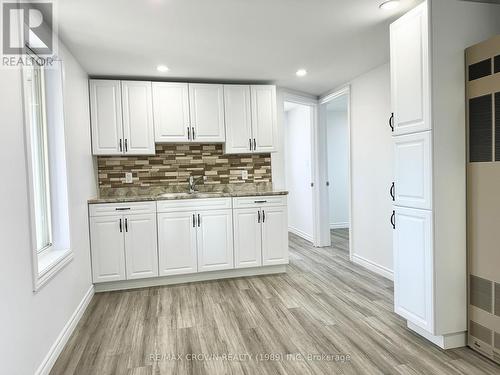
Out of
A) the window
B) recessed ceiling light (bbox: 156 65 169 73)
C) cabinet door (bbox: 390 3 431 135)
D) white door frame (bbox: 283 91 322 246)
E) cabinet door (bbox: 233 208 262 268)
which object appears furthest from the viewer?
white door frame (bbox: 283 91 322 246)

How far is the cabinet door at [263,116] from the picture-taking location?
4410mm

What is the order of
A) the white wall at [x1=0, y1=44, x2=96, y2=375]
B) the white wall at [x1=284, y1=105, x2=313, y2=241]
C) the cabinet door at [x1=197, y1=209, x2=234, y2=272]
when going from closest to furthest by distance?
the white wall at [x1=0, y1=44, x2=96, y2=375] < the cabinet door at [x1=197, y1=209, x2=234, y2=272] < the white wall at [x1=284, y1=105, x2=313, y2=241]

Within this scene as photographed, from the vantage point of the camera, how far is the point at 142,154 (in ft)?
13.5

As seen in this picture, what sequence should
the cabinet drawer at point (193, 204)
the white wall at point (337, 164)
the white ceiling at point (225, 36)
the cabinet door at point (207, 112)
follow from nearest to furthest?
the white ceiling at point (225, 36), the cabinet drawer at point (193, 204), the cabinet door at point (207, 112), the white wall at point (337, 164)

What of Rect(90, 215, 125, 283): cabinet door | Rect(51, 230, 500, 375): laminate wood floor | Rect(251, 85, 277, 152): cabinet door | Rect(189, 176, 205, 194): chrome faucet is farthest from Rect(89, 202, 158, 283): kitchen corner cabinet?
Rect(251, 85, 277, 152): cabinet door

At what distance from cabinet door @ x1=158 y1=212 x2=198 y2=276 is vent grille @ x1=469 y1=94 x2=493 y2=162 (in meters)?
2.84

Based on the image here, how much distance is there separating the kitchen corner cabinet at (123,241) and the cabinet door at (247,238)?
97cm

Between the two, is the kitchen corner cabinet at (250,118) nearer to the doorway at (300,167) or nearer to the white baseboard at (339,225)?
the doorway at (300,167)

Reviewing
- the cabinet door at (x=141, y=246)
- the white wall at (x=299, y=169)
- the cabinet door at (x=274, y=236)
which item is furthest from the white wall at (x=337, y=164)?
the cabinet door at (x=141, y=246)

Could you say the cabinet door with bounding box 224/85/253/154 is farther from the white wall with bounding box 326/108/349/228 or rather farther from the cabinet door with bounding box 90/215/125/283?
the white wall with bounding box 326/108/349/228

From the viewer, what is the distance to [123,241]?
12.3ft

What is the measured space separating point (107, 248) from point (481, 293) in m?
3.48

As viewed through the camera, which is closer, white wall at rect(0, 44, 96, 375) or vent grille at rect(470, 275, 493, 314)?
white wall at rect(0, 44, 96, 375)

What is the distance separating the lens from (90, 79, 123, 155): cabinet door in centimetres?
388
